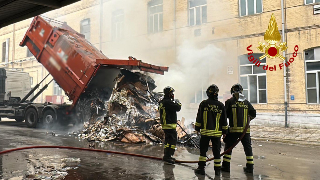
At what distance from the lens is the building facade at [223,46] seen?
11992 mm

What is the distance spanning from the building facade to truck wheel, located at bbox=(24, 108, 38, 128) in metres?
5.39

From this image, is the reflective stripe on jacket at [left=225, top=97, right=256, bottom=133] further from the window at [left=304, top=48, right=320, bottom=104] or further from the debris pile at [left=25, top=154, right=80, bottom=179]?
the window at [left=304, top=48, right=320, bottom=104]

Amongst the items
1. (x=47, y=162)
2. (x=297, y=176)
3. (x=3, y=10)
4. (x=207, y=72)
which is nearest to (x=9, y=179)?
(x=47, y=162)

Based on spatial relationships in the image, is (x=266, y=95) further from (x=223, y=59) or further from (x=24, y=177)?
(x=24, y=177)

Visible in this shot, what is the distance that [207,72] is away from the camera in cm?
1415

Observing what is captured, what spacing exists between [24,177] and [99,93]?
5637 mm

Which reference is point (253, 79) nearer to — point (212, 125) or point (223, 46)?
point (223, 46)

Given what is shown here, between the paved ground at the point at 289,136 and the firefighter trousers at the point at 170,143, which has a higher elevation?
the firefighter trousers at the point at 170,143

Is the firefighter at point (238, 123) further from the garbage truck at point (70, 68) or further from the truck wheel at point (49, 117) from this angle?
the truck wheel at point (49, 117)

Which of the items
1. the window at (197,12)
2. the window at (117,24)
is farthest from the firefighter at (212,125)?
the window at (117,24)

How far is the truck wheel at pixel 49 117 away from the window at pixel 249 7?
10.7 meters

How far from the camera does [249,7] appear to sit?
13.7m

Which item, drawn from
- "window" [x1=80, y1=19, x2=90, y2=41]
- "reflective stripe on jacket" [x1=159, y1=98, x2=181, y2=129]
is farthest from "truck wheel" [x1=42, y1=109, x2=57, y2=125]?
"window" [x1=80, y1=19, x2=90, y2=41]

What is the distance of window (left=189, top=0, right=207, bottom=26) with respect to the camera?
15203mm
